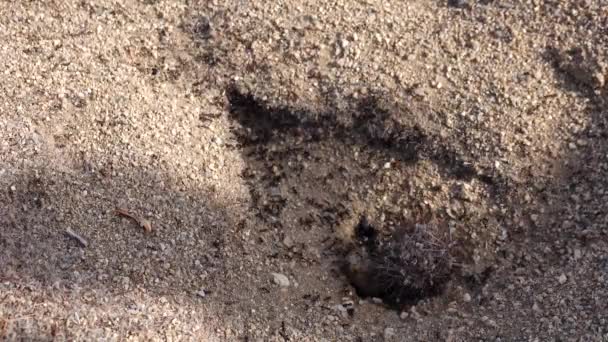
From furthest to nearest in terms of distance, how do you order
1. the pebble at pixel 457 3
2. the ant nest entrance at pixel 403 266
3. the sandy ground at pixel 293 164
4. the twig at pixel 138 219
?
the pebble at pixel 457 3 → the ant nest entrance at pixel 403 266 → the twig at pixel 138 219 → the sandy ground at pixel 293 164

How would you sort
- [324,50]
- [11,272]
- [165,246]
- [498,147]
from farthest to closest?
1. [324,50]
2. [498,147]
3. [165,246]
4. [11,272]

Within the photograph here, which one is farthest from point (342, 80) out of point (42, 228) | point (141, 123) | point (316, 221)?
point (42, 228)

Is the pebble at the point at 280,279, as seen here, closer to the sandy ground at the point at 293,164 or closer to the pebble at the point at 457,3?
the sandy ground at the point at 293,164

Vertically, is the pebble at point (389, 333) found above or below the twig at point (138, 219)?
below

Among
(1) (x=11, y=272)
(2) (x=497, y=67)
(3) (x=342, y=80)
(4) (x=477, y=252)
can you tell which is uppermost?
(2) (x=497, y=67)

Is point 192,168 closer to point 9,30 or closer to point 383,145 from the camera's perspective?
point 383,145

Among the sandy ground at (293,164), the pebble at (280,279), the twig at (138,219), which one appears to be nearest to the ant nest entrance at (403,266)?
the sandy ground at (293,164)

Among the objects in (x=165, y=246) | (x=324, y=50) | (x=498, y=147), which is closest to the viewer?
(x=165, y=246)

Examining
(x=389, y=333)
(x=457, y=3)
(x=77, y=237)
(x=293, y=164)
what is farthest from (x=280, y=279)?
(x=457, y=3)
